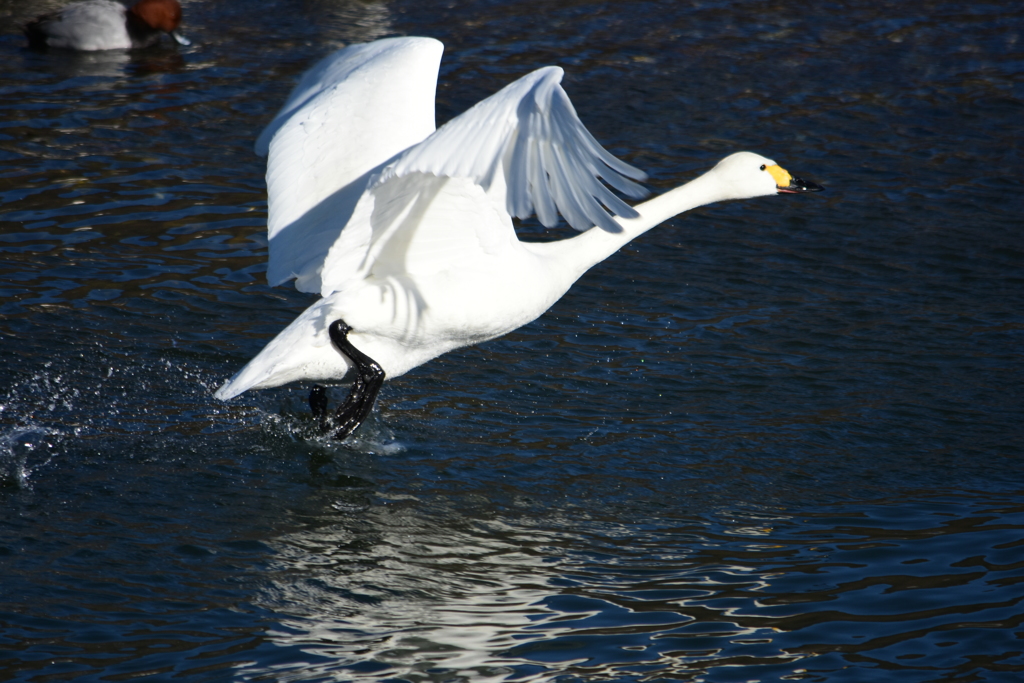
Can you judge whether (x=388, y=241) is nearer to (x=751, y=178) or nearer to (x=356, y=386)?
(x=356, y=386)

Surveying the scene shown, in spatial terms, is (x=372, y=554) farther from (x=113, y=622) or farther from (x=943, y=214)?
(x=943, y=214)

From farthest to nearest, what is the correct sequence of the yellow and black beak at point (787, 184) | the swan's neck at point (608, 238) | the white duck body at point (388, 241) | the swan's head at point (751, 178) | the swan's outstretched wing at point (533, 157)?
the yellow and black beak at point (787, 184) < the swan's head at point (751, 178) < the swan's neck at point (608, 238) < the white duck body at point (388, 241) < the swan's outstretched wing at point (533, 157)

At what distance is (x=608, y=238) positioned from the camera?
20.7 feet

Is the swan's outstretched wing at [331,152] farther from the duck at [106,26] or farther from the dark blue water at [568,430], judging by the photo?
the duck at [106,26]

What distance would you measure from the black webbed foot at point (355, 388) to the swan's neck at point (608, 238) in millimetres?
1084

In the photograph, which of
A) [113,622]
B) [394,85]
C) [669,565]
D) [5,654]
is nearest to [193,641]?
[113,622]

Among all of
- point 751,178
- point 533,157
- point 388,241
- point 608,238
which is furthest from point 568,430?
point 533,157

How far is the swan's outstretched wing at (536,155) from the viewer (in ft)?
14.5

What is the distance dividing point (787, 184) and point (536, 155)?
2.81 metres

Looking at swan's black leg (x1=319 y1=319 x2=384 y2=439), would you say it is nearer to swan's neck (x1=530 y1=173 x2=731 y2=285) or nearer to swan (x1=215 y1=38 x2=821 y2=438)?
swan (x1=215 y1=38 x2=821 y2=438)

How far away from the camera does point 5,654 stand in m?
4.36

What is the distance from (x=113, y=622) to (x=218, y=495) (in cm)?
119

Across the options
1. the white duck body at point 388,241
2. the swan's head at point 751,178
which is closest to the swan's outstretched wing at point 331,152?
the white duck body at point 388,241

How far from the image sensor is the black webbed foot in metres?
6.07
